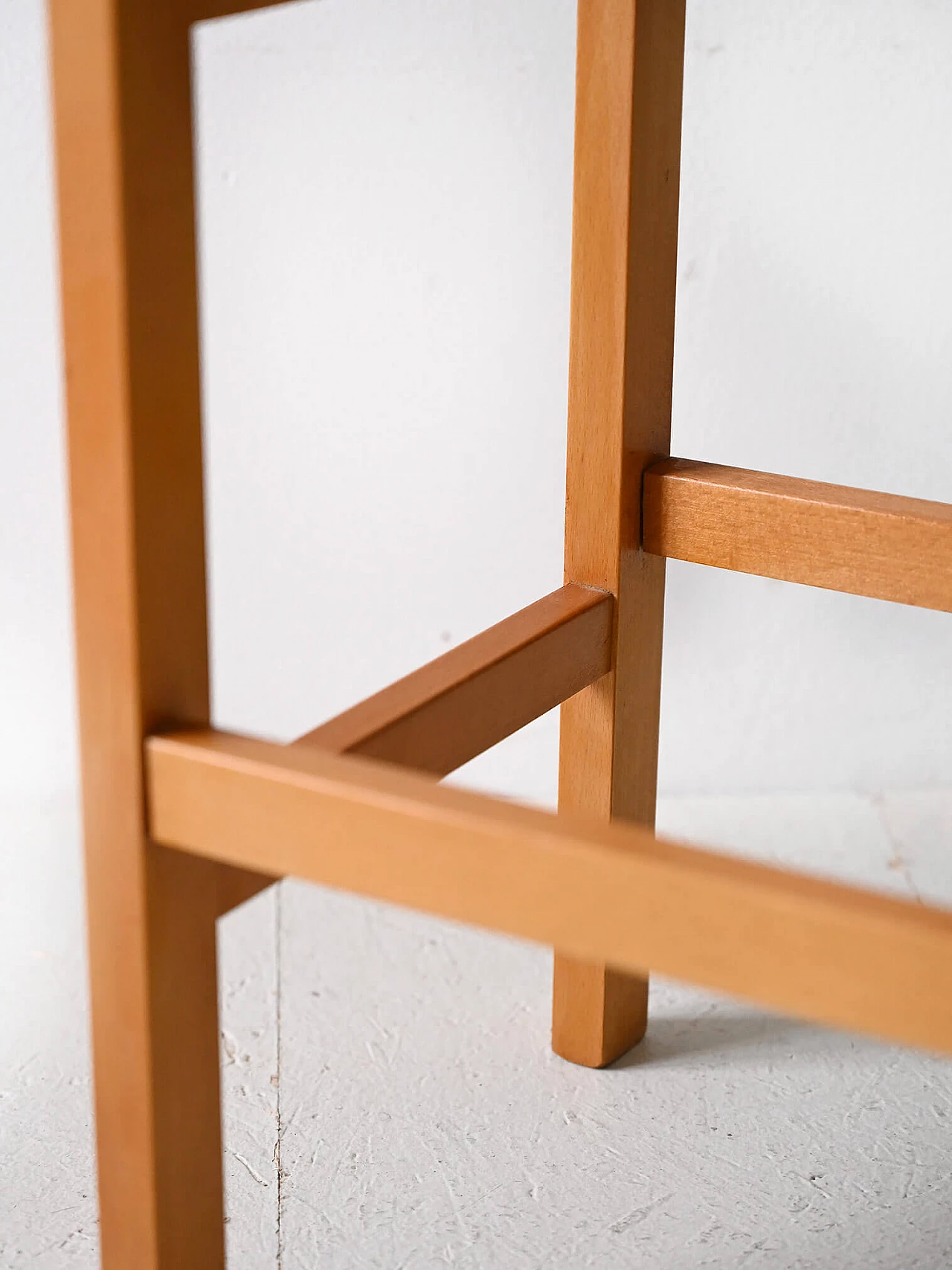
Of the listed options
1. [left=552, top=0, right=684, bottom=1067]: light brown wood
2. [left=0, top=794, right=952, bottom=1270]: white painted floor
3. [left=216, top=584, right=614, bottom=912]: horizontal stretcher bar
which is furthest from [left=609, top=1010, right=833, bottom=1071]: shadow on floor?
[left=216, top=584, right=614, bottom=912]: horizontal stretcher bar

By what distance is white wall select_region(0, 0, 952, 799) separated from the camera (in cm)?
119

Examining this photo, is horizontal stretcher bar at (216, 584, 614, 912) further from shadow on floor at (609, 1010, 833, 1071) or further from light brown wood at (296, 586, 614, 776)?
shadow on floor at (609, 1010, 833, 1071)

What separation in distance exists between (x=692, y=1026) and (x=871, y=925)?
607 millimetres

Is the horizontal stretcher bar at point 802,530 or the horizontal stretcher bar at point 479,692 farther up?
the horizontal stretcher bar at point 802,530

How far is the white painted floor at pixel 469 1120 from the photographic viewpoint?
877 mm

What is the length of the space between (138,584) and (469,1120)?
20.1 inches

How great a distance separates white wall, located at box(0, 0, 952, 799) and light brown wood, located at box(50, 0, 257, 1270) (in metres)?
0.66

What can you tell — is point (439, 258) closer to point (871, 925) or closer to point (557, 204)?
point (557, 204)

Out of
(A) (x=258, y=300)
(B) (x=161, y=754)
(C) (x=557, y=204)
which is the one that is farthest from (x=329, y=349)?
(B) (x=161, y=754)

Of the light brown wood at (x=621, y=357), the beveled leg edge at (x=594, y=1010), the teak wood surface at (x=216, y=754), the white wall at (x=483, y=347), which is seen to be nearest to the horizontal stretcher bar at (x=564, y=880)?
the teak wood surface at (x=216, y=754)

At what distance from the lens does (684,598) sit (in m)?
1.36

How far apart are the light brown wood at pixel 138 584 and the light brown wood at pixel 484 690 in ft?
0.26

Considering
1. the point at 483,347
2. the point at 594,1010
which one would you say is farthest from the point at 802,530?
the point at 483,347

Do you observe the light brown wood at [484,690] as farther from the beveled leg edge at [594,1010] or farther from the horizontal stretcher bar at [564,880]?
the beveled leg edge at [594,1010]
